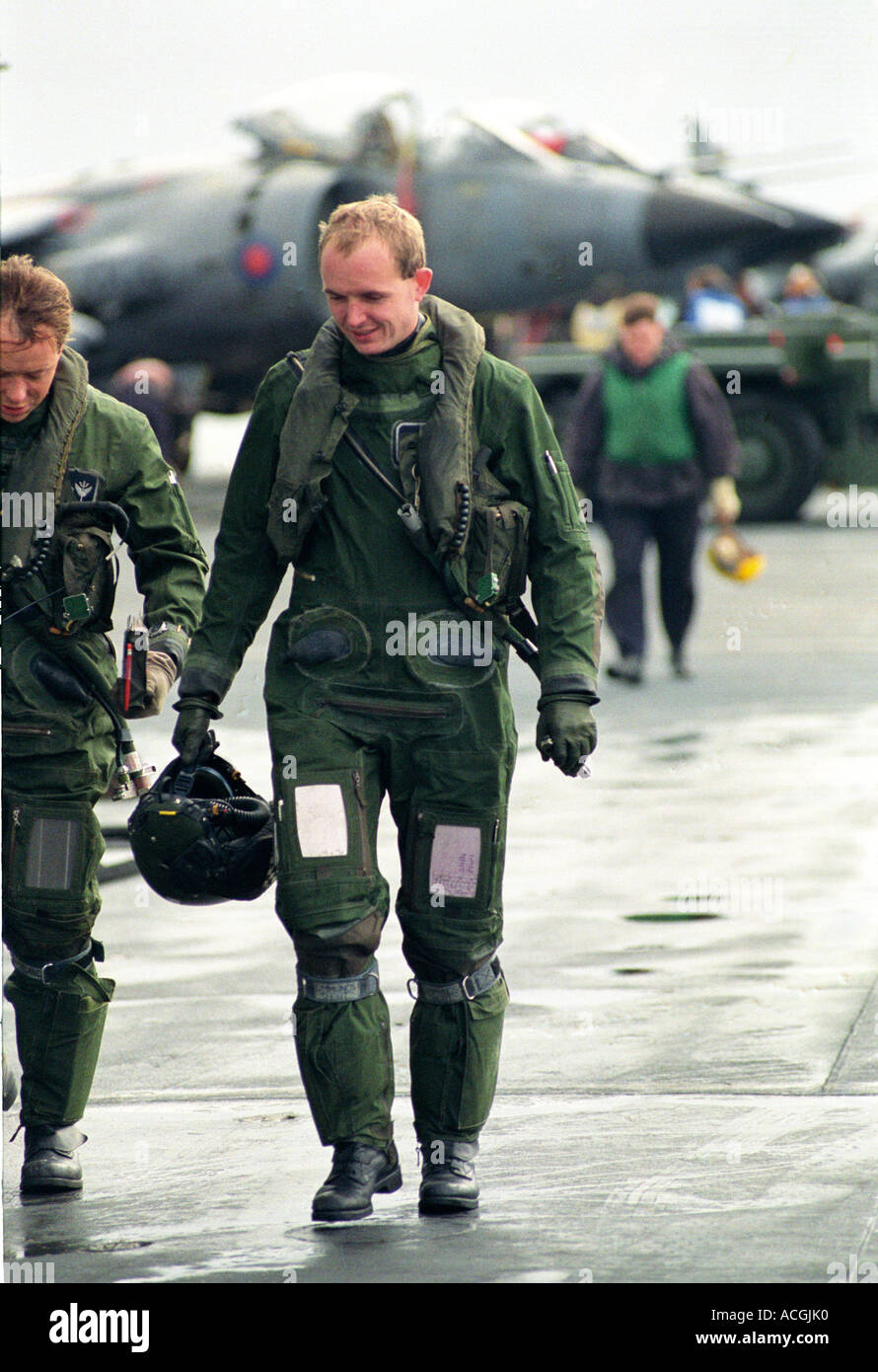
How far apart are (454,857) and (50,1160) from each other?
1.01m

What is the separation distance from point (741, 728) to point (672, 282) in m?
14.9

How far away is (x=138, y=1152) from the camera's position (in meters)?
4.89

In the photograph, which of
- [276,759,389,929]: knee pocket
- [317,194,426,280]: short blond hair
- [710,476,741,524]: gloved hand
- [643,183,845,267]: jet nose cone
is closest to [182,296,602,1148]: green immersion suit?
[276,759,389,929]: knee pocket

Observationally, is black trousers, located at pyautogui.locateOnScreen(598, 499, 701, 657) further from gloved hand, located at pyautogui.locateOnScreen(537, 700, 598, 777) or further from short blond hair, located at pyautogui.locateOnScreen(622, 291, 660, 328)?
gloved hand, located at pyautogui.locateOnScreen(537, 700, 598, 777)

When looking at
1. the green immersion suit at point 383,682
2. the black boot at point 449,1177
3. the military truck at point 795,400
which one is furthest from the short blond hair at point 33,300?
the military truck at point 795,400

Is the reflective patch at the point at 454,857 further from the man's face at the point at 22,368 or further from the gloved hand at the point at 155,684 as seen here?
the man's face at the point at 22,368

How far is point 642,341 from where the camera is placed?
1215cm

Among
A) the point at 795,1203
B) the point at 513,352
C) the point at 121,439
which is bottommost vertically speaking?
the point at 513,352

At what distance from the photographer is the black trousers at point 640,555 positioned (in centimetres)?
1233

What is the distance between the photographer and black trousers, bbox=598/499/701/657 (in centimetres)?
1233

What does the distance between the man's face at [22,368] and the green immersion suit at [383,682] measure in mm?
400

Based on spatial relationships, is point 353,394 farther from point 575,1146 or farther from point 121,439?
point 575,1146

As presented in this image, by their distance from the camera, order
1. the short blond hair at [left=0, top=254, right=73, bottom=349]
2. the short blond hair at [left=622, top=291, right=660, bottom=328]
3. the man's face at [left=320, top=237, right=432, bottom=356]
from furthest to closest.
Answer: the short blond hair at [left=622, top=291, right=660, bottom=328] < the short blond hair at [left=0, top=254, right=73, bottom=349] < the man's face at [left=320, top=237, right=432, bottom=356]

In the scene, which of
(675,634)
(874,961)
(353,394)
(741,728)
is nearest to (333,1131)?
(353,394)
